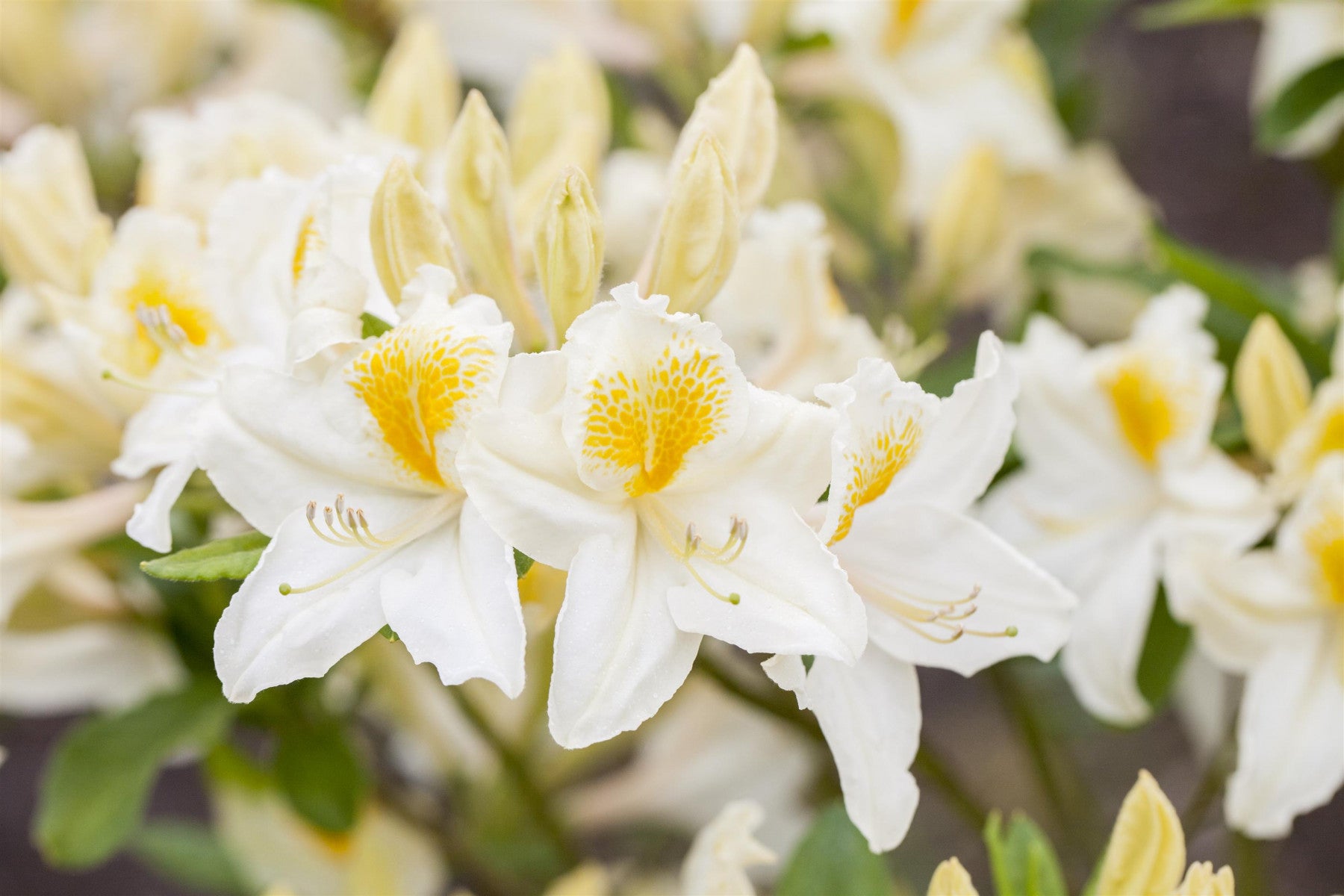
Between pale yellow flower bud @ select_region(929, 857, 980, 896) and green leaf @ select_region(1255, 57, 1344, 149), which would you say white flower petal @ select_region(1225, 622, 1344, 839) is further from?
green leaf @ select_region(1255, 57, 1344, 149)

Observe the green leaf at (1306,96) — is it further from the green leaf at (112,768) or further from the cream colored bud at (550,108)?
the green leaf at (112,768)

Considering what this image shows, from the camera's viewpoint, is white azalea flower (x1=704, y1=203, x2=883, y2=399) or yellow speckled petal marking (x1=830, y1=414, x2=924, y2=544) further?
white azalea flower (x1=704, y1=203, x2=883, y2=399)

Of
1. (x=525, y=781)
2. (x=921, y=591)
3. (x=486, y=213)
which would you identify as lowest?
(x=525, y=781)

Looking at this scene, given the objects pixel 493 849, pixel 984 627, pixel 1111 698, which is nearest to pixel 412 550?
pixel 984 627

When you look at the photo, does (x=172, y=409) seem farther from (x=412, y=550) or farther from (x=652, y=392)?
(x=652, y=392)

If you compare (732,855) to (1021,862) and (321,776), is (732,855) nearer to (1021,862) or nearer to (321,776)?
(1021,862)

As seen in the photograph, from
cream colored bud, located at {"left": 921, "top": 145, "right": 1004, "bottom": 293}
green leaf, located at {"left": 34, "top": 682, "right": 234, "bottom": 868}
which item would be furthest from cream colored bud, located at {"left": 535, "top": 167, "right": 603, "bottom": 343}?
cream colored bud, located at {"left": 921, "top": 145, "right": 1004, "bottom": 293}

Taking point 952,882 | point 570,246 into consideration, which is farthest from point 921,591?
point 570,246
